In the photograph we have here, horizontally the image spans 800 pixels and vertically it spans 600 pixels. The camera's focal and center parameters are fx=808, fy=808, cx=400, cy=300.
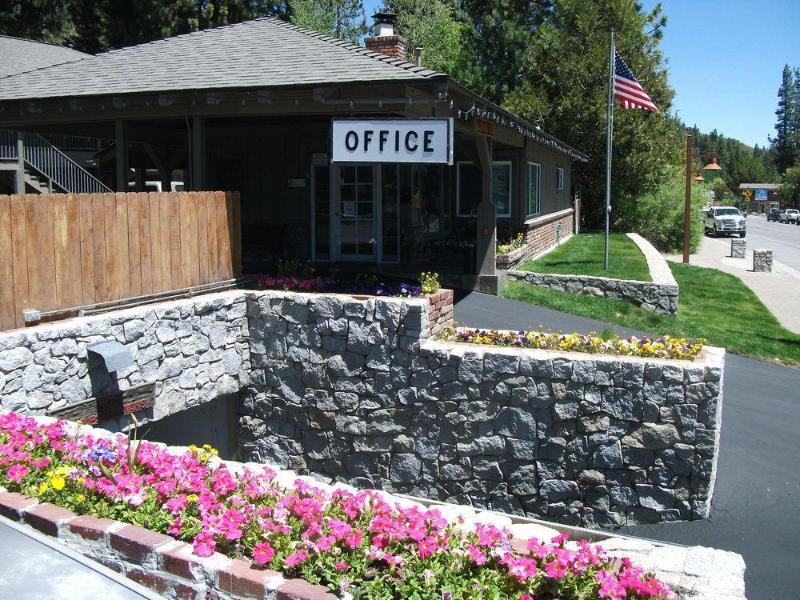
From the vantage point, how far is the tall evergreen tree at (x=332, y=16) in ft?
152

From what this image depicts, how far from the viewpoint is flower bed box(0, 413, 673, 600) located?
3818 mm

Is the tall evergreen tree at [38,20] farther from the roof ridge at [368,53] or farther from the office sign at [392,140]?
the office sign at [392,140]

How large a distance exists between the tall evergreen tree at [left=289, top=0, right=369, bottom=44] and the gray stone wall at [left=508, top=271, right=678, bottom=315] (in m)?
33.7

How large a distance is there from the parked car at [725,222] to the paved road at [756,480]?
39470 mm

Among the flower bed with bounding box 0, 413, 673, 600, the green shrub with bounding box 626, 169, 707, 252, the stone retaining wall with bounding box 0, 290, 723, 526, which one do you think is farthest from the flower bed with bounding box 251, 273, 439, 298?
the green shrub with bounding box 626, 169, 707, 252

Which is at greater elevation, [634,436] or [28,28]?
[28,28]

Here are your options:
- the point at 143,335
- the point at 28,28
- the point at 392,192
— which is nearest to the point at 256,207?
the point at 392,192

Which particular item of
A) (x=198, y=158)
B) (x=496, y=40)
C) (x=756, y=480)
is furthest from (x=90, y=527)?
(x=496, y=40)

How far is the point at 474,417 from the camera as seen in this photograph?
29.0 ft

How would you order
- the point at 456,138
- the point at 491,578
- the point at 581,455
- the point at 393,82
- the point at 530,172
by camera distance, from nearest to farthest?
1. the point at 491,578
2. the point at 581,455
3. the point at 393,82
4. the point at 456,138
5. the point at 530,172

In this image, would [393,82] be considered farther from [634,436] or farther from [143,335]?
[634,436]

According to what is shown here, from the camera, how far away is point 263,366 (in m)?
10.2

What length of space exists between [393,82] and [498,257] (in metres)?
6.09

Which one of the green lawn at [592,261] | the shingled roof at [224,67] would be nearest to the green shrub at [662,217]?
the green lawn at [592,261]
